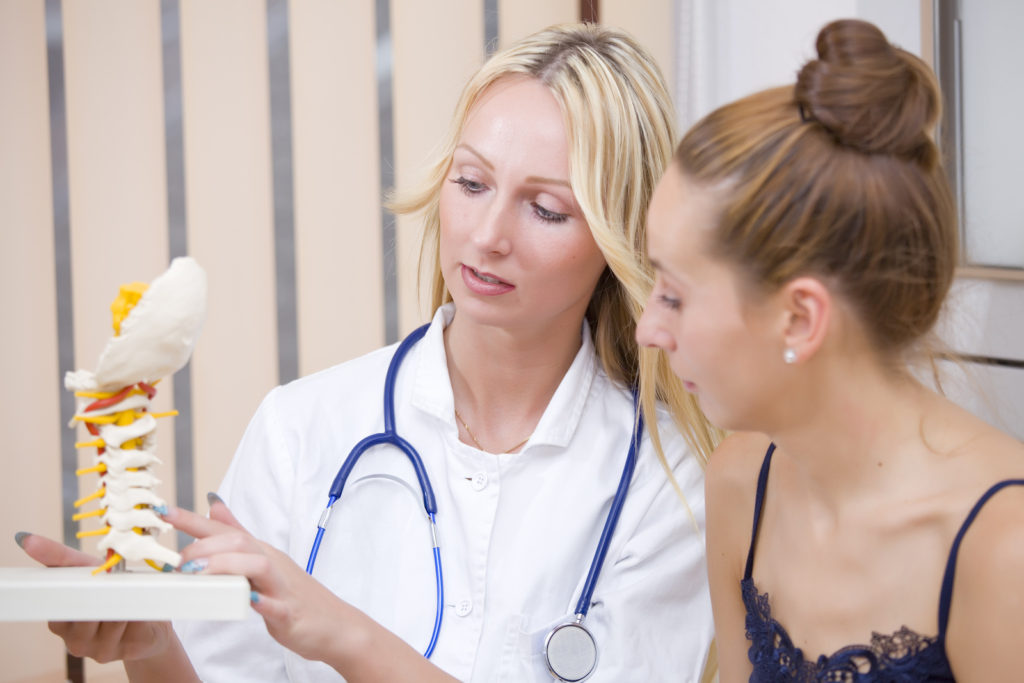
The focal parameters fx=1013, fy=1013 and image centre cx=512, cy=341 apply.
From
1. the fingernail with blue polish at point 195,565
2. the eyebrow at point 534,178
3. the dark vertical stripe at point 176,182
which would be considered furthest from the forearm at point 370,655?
the dark vertical stripe at point 176,182

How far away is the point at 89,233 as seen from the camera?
2.62 m

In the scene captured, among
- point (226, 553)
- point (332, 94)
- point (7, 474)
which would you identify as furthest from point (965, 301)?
point (7, 474)

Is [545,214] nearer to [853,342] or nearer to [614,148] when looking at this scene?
[614,148]

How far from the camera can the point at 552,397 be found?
159 cm

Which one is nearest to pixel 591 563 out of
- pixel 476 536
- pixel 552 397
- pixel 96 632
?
pixel 476 536

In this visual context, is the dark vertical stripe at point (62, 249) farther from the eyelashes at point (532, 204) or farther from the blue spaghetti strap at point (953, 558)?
the blue spaghetti strap at point (953, 558)

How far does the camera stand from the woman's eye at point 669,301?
106cm

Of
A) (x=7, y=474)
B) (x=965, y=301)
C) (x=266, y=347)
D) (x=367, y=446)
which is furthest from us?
(x=266, y=347)

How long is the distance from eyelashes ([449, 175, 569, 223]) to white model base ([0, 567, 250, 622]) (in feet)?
2.29

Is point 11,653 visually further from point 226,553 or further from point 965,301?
point 965,301

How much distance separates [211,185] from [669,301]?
1.94 metres

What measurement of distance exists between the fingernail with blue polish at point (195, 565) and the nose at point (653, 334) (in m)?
0.49

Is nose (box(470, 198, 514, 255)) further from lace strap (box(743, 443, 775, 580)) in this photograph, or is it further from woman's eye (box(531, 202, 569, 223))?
lace strap (box(743, 443, 775, 580))

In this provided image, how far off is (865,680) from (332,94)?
2180 millimetres
